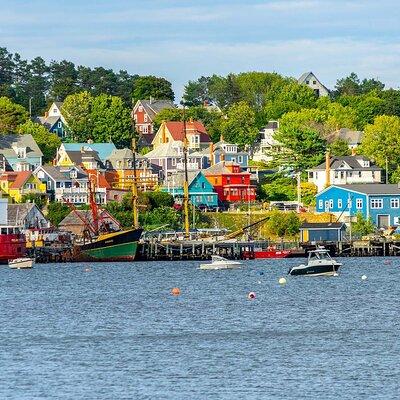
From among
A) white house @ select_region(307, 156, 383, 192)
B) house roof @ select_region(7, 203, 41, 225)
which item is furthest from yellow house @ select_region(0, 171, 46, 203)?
white house @ select_region(307, 156, 383, 192)

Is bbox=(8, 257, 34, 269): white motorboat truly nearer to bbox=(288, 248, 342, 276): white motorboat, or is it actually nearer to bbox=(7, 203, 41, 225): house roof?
bbox=(7, 203, 41, 225): house roof

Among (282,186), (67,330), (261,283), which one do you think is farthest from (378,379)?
(282,186)

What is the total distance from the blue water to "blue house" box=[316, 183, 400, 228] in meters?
56.3

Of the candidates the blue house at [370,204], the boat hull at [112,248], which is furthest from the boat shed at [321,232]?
the boat hull at [112,248]

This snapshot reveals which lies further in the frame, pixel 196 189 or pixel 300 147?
pixel 300 147

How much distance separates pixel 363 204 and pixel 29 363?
110803 millimetres

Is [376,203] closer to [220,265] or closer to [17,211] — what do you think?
[17,211]

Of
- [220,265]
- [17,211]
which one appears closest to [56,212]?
[17,211]

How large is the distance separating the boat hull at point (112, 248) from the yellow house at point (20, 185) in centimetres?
3150

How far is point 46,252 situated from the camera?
15012 centimetres

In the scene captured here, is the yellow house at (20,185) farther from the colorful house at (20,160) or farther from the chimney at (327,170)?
the chimney at (327,170)

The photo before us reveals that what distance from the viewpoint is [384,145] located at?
196875 millimetres

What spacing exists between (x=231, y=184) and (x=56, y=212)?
26.2 meters

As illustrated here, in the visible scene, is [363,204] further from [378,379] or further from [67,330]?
[378,379]
